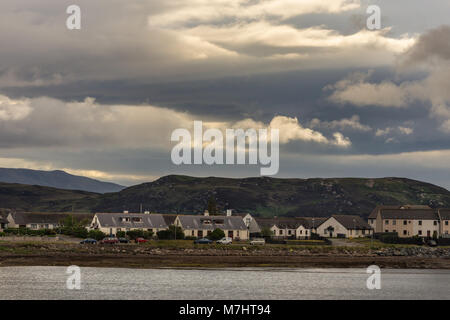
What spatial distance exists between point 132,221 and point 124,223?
2690mm

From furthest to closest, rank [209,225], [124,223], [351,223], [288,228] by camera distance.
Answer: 1. [288,228]
2. [351,223]
3. [209,225]
4. [124,223]

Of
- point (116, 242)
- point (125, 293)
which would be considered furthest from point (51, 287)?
point (116, 242)

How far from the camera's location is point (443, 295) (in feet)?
247

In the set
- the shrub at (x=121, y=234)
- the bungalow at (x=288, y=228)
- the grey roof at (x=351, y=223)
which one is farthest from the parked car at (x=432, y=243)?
the shrub at (x=121, y=234)

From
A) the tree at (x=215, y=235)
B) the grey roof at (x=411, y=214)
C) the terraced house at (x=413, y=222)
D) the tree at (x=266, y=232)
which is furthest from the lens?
the grey roof at (x=411, y=214)

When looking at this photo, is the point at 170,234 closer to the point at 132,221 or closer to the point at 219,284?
the point at 132,221

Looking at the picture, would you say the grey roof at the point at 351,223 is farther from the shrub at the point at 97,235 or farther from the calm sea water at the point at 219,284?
the calm sea water at the point at 219,284

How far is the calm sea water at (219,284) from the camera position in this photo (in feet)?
230

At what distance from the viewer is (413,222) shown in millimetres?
186750

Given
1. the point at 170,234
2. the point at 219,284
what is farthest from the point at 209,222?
the point at 219,284

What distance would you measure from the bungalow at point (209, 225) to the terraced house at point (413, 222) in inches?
1764

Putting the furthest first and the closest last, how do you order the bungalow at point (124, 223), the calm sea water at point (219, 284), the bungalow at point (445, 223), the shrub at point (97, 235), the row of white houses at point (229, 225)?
the bungalow at point (445, 223) → the row of white houses at point (229, 225) → the bungalow at point (124, 223) → the shrub at point (97, 235) → the calm sea water at point (219, 284)
